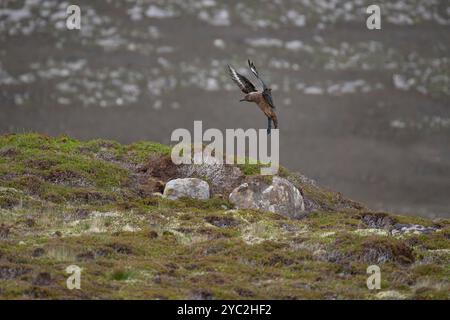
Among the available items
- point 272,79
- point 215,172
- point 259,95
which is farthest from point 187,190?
point 272,79

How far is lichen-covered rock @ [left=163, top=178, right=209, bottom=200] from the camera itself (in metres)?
35.5

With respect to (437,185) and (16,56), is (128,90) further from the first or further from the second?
(437,185)

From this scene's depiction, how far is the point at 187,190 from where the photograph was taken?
117 feet

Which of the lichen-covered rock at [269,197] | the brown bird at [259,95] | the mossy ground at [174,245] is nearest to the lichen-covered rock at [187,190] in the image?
the mossy ground at [174,245]

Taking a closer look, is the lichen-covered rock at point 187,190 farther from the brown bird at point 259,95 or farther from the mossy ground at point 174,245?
the brown bird at point 259,95

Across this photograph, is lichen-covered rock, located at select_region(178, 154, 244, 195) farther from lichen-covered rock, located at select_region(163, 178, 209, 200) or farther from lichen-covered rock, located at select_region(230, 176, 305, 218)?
lichen-covered rock, located at select_region(230, 176, 305, 218)

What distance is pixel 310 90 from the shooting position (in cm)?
9806

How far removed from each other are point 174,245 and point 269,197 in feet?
23.1

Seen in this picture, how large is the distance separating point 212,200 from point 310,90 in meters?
63.9

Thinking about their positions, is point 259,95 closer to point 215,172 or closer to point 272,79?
point 215,172
